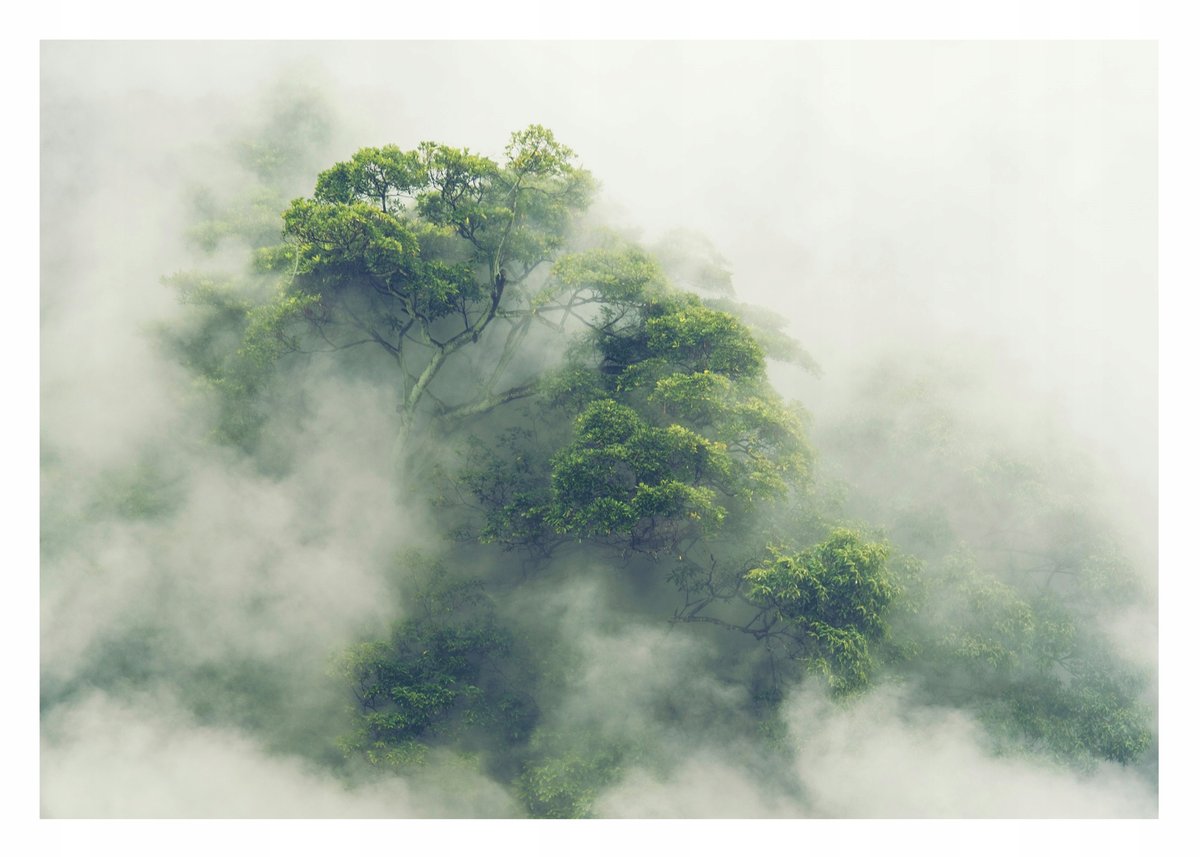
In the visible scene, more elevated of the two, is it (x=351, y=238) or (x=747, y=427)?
(x=351, y=238)

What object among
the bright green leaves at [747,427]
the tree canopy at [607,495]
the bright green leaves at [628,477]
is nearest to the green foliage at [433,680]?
the tree canopy at [607,495]

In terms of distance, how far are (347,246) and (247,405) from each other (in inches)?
107

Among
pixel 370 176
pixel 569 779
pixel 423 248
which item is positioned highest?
pixel 370 176

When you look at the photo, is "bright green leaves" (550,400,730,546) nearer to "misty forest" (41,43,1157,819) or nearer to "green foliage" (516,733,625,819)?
"misty forest" (41,43,1157,819)

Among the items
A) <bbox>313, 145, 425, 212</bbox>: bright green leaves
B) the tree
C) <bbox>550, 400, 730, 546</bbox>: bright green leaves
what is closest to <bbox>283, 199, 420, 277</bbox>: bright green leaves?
the tree

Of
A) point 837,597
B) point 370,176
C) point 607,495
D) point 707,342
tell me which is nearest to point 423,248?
point 370,176

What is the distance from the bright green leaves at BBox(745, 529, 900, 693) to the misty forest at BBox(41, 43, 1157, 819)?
4 cm

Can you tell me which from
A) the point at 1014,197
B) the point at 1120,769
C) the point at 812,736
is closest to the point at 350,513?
the point at 812,736

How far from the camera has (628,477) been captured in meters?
11.3

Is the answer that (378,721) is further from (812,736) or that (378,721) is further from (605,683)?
(812,736)

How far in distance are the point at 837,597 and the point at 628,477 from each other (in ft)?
8.95

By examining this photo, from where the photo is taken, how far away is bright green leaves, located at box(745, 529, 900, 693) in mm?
10219

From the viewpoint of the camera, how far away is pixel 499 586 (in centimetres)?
1295

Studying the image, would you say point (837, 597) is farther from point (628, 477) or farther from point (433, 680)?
point (433, 680)
